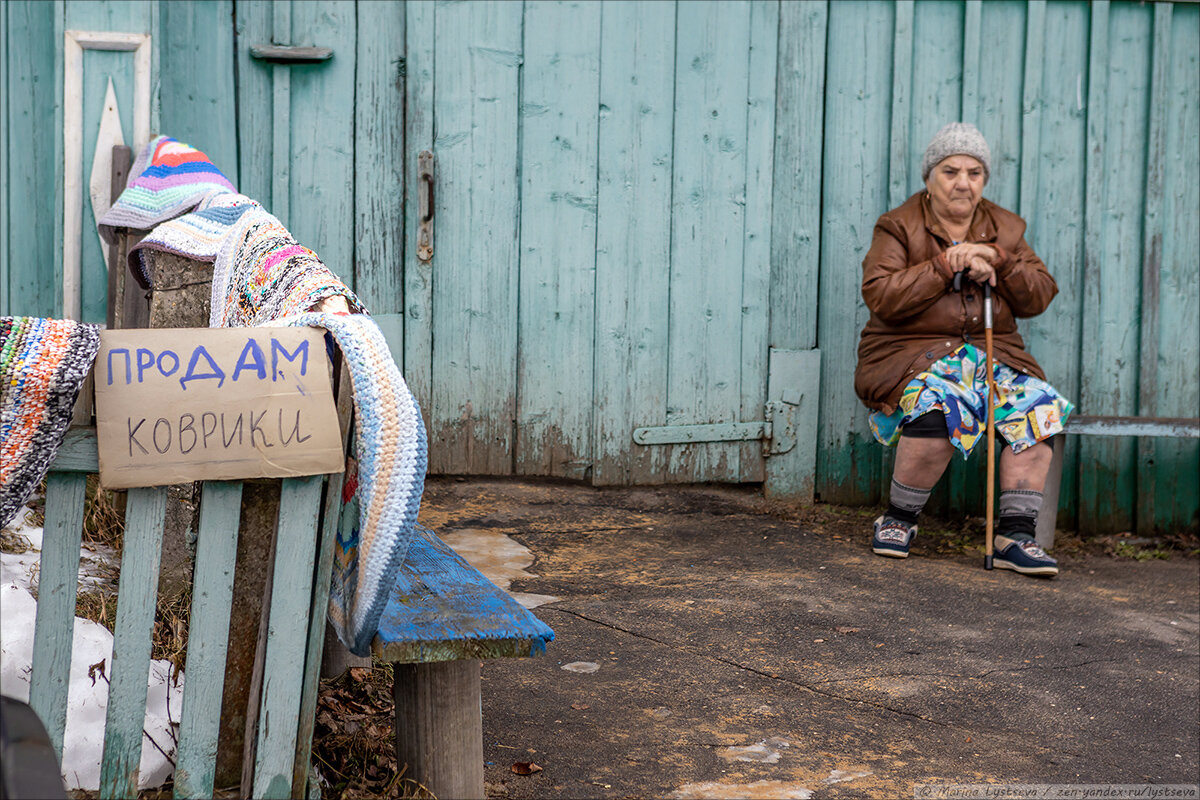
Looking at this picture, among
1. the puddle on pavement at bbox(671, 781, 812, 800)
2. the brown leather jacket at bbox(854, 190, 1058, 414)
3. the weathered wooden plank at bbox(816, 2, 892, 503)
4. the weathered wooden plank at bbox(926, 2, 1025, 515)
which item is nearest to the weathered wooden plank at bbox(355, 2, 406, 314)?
the weathered wooden plank at bbox(816, 2, 892, 503)

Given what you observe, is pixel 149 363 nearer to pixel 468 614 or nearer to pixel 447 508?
pixel 468 614

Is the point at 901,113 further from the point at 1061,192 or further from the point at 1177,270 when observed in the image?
the point at 1177,270

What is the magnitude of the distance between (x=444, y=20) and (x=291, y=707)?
333cm

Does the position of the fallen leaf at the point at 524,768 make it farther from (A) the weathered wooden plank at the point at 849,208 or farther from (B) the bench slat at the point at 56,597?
(A) the weathered wooden plank at the point at 849,208

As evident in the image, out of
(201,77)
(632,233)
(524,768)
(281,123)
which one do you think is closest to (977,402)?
(632,233)

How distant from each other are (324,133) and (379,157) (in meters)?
0.22

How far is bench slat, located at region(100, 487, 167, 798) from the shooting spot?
5.75 feet

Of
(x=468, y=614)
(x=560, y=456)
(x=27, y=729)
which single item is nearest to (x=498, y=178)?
(x=560, y=456)

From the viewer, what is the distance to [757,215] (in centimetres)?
482

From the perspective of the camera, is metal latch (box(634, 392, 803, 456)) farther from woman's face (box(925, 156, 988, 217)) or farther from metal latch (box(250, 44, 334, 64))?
metal latch (box(250, 44, 334, 64))

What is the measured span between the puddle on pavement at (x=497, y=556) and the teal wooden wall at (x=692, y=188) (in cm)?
58

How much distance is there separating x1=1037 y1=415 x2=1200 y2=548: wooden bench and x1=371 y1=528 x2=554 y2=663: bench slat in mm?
3039

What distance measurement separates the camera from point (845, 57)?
483cm

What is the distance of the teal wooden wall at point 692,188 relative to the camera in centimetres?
457
